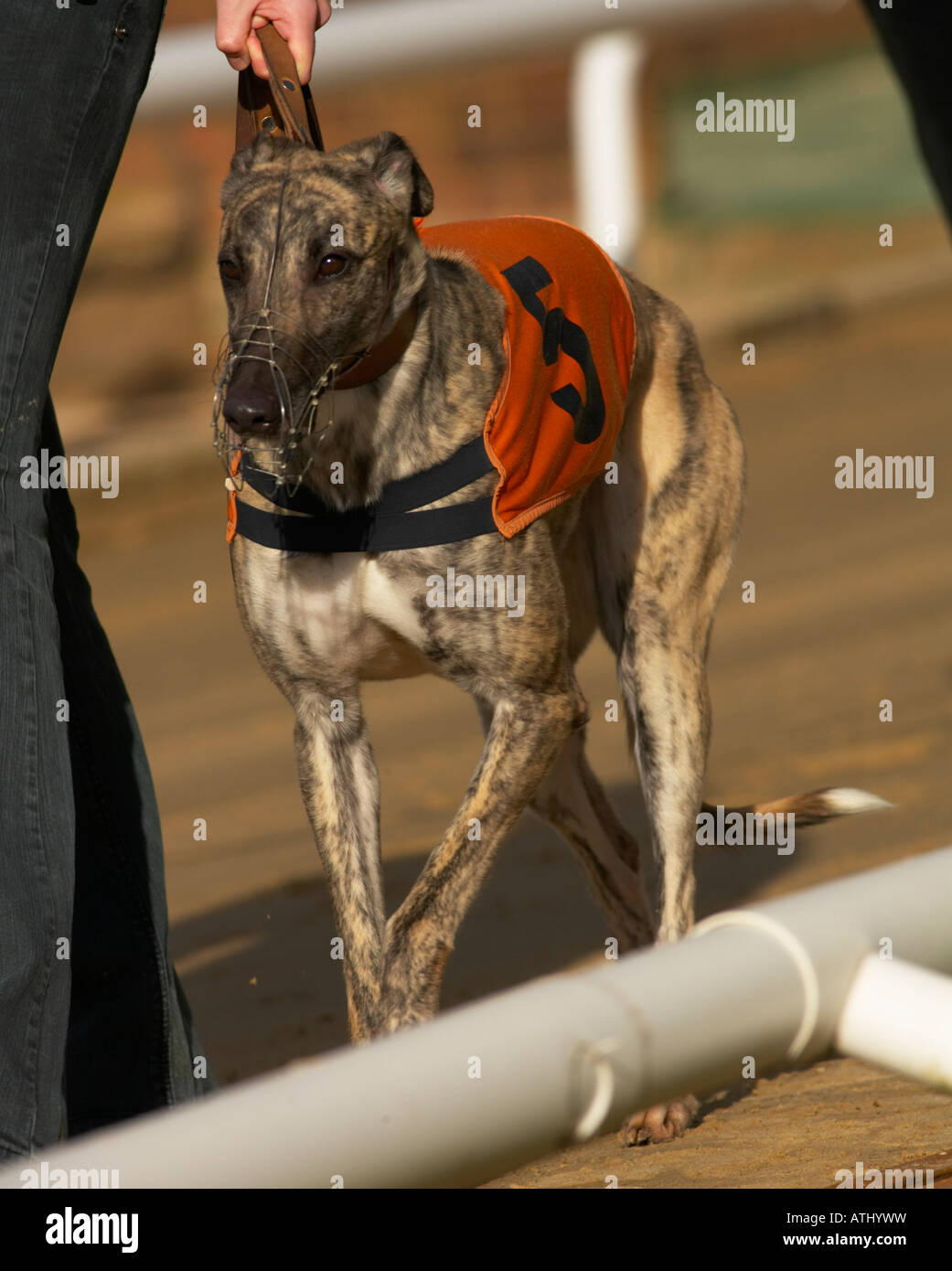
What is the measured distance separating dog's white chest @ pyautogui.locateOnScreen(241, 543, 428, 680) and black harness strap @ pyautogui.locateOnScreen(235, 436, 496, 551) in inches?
1.2

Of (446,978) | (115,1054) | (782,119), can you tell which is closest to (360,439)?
(115,1054)

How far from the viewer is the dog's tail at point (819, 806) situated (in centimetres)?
332

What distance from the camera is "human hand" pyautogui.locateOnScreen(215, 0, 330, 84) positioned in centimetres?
251

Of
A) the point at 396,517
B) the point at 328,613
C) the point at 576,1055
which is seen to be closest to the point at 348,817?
the point at 328,613

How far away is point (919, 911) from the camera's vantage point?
3.66ft

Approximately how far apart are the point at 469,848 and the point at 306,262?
87 centimetres

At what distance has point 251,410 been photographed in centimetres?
221

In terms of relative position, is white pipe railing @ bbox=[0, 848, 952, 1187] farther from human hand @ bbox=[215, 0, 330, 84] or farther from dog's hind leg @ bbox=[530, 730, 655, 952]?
dog's hind leg @ bbox=[530, 730, 655, 952]

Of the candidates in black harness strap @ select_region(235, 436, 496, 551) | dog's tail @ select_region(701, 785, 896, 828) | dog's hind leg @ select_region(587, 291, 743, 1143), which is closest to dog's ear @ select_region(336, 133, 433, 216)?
black harness strap @ select_region(235, 436, 496, 551)

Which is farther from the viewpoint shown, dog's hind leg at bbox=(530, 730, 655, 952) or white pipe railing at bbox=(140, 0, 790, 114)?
white pipe railing at bbox=(140, 0, 790, 114)

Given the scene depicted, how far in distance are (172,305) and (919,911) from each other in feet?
31.9

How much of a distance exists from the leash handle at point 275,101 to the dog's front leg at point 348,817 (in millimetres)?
848
